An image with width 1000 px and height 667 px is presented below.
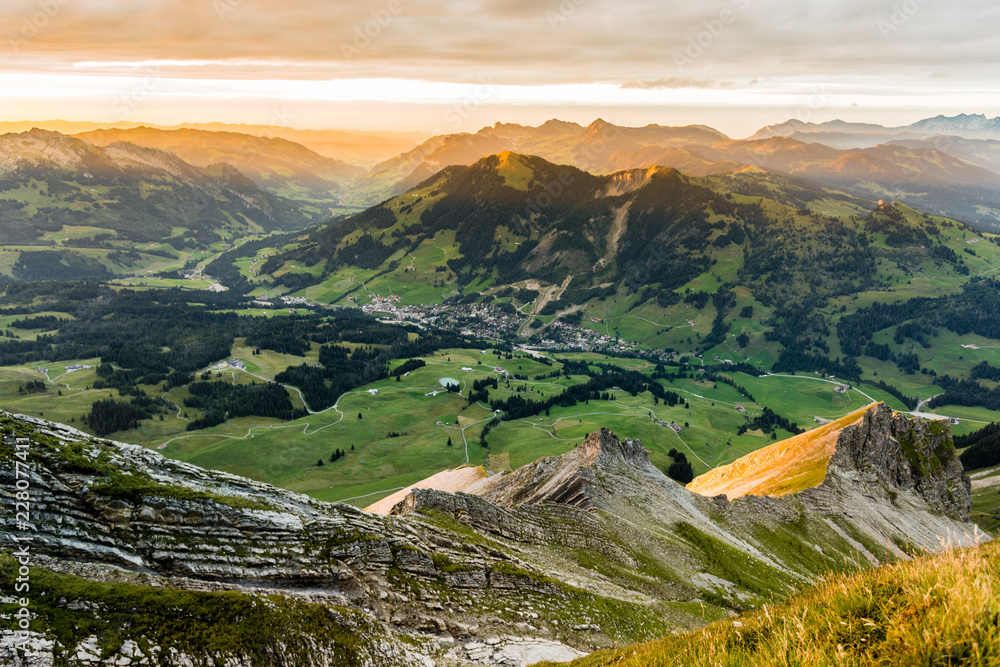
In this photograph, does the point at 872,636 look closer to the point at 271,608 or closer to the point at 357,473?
the point at 271,608

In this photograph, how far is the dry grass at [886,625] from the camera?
19.4 ft

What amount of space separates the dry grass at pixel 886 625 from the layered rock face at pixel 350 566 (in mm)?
3834

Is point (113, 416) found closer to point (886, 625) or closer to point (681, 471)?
point (681, 471)

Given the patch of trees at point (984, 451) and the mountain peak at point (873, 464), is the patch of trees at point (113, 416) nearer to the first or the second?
the mountain peak at point (873, 464)

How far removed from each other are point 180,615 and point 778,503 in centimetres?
7915

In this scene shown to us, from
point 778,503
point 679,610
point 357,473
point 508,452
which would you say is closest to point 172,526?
point 679,610

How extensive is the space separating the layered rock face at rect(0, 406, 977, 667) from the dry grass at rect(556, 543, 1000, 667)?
12.6 feet

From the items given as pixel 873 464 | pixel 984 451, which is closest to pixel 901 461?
pixel 873 464

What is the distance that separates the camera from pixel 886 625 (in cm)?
730

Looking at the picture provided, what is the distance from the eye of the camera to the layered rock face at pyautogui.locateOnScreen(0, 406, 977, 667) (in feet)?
69.2

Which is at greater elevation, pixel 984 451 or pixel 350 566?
pixel 350 566

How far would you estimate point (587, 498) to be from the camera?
5469 cm

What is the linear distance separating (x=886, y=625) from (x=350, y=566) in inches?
1113

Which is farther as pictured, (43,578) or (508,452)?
(508,452)
